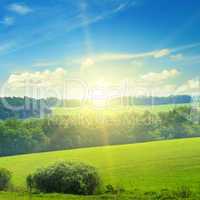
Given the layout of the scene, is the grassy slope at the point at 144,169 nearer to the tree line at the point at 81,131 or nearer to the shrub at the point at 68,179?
the shrub at the point at 68,179

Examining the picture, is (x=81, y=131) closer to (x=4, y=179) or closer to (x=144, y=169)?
(x=144, y=169)

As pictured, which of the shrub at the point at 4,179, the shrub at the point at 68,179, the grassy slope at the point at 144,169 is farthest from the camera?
the grassy slope at the point at 144,169

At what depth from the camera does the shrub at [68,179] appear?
22.6 m

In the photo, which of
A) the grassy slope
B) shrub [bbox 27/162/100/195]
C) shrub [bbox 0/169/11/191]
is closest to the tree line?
the grassy slope

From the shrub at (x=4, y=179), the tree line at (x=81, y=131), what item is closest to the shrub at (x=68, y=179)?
the shrub at (x=4, y=179)

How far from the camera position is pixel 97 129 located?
75.9 meters

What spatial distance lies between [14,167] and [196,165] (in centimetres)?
2270

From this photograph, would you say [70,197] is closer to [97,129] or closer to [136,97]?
[97,129]

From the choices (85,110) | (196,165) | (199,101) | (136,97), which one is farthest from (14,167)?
(199,101)

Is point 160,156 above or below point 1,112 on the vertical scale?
below

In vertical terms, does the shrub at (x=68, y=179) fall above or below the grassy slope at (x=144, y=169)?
above

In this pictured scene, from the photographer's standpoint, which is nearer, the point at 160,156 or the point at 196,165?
the point at 196,165

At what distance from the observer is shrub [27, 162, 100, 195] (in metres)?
22.6

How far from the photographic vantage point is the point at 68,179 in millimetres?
22547
